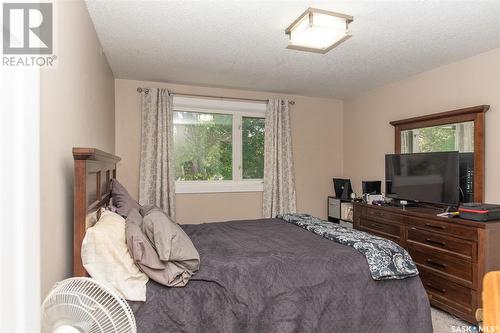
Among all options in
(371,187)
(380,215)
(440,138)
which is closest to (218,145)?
(371,187)

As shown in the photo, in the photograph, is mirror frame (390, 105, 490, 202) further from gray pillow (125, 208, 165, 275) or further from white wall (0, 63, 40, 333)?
white wall (0, 63, 40, 333)

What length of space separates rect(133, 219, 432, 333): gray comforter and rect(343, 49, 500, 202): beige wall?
70.1 inches

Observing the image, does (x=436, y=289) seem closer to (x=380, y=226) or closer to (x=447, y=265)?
(x=447, y=265)

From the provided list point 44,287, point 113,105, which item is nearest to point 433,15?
point 44,287

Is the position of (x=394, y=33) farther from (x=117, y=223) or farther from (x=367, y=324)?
(x=117, y=223)

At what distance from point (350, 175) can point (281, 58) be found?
2502mm

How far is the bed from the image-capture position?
1.59m

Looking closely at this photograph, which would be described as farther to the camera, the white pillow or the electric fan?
the white pillow

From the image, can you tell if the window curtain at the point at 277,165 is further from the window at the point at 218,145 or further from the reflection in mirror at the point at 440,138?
the reflection in mirror at the point at 440,138

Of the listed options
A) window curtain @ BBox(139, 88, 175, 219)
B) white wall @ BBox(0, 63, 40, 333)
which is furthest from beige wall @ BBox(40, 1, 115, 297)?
window curtain @ BBox(139, 88, 175, 219)

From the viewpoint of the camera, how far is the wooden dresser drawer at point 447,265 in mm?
2521

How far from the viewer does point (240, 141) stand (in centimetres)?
457

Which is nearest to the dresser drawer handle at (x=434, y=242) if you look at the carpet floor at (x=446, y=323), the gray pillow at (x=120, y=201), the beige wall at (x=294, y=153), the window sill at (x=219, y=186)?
the carpet floor at (x=446, y=323)
